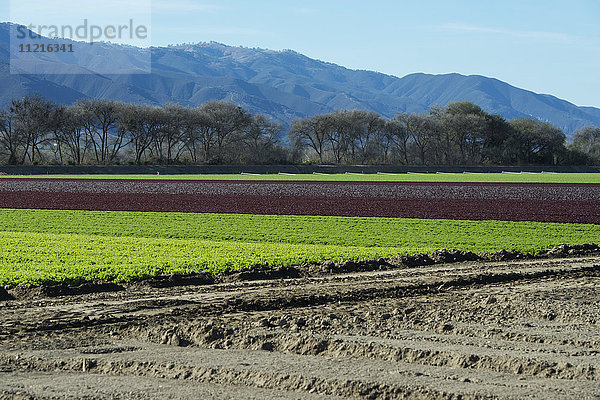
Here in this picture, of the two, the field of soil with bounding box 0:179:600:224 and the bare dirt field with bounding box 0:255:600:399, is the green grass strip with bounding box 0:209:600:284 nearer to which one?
the bare dirt field with bounding box 0:255:600:399

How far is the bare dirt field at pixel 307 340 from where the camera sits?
23.3 feet

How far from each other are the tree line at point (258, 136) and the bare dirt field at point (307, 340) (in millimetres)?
92992

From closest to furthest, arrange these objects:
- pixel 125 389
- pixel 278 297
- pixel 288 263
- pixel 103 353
Answer: pixel 125 389 < pixel 103 353 < pixel 278 297 < pixel 288 263

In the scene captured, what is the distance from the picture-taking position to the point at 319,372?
7527mm

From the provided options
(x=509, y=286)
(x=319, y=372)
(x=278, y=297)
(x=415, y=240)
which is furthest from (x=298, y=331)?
(x=415, y=240)

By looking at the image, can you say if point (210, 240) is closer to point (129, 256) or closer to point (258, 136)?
point (129, 256)

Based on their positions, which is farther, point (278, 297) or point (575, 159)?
point (575, 159)

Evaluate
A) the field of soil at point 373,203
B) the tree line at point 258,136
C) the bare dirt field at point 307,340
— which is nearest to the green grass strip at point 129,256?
the bare dirt field at point 307,340

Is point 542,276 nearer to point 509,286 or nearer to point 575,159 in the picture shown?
point 509,286

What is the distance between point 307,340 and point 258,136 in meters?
121

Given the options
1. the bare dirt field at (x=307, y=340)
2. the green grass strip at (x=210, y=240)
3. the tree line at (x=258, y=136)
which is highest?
the tree line at (x=258, y=136)

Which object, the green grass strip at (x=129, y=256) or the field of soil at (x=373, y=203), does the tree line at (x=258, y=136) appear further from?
the green grass strip at (x=129, y=256)

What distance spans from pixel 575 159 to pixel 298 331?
128844 mm

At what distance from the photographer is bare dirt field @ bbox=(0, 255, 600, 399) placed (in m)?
7.10
